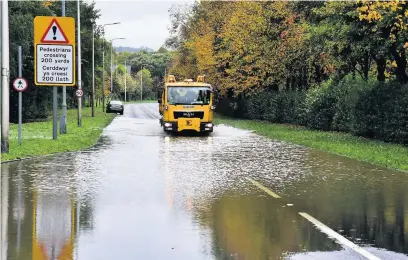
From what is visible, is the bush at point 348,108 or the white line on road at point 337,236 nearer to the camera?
the white line on road at point 337,236

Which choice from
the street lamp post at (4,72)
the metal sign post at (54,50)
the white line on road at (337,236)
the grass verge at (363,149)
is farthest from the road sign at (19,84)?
the white line on road at (337,236)

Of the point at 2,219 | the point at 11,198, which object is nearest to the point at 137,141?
the point at 11,198

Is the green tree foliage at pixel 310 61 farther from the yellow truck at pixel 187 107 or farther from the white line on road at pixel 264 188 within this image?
the white line on road at pixel 264 188

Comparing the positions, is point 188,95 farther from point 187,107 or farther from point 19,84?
point 19,84

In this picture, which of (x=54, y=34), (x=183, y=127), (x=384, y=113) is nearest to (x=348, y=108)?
(x=384, y=113)

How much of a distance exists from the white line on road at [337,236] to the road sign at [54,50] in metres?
15.4

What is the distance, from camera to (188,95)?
2839cm

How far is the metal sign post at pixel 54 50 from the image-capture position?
21750mm

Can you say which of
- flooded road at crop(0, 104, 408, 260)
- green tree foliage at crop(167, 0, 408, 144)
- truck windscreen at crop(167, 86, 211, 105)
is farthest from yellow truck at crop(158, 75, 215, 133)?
flooded road at crop(0, 104, 408, 260)

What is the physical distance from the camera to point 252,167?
14828 millimetres

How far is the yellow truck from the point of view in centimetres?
2802

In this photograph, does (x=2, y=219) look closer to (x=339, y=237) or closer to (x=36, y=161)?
(x=339, y=237)

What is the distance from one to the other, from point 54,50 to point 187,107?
25.7 ft

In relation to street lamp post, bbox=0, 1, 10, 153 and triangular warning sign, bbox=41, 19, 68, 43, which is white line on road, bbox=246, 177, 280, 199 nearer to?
street lamp post, bbox=0, 1, 10, 153
